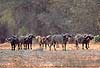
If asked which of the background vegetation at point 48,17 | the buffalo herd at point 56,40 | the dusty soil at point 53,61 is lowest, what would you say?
the dusty soil at point 53,61

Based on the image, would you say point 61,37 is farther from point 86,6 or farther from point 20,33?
point 20,33

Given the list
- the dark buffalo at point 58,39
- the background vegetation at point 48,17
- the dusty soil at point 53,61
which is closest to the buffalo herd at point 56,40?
the dark buffalo at point 58,39

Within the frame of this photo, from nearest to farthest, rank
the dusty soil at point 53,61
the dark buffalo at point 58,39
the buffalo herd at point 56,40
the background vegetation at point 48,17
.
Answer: the dusty soil at point 53,61 → the dark buffalo at point 58,39 → the buffalo herd at point 56,40 → the background vegetation at point 48,17

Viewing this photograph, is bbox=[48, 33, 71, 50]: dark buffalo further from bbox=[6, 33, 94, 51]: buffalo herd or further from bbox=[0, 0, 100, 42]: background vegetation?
bbox=[0, 0, 100, 42]: background vegetation

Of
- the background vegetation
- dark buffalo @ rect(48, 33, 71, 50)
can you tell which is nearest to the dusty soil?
dark buffalo @ rect(48, 33, 71, 50)

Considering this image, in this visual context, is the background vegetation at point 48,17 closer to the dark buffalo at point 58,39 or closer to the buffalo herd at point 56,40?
the buffalo herd at point 56,40

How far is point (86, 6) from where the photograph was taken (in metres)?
55.8

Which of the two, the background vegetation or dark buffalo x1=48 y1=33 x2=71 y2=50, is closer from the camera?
dark buffalo x1=48 y1=33 x2=71 y2=50

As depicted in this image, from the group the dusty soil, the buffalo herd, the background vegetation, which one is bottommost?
the dusty soil

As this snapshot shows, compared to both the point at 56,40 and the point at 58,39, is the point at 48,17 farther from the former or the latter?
the point at 58,39

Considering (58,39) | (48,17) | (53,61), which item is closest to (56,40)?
(58,39)

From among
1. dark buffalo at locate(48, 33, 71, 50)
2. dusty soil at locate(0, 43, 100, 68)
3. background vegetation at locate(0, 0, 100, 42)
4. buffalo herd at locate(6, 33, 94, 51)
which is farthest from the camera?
background vegetation at locate(0, 0, 100, 42)

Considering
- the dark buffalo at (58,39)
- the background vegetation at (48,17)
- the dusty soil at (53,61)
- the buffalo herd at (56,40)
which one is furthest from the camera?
the background vegetation at (48,17)

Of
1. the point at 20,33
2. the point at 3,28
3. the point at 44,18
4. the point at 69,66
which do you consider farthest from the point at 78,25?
the point at 69,66
